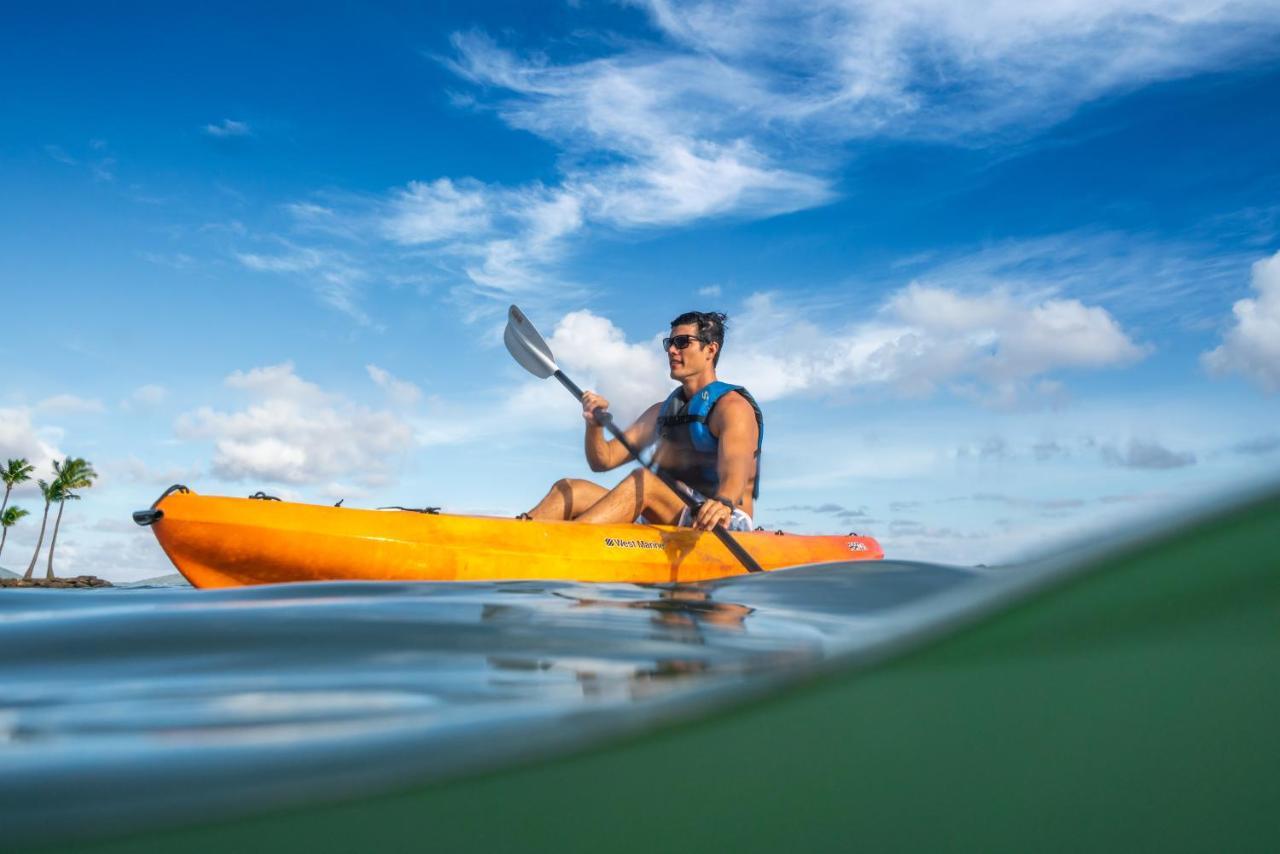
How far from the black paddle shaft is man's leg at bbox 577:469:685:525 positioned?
0.21ft

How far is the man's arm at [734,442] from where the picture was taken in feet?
19.1

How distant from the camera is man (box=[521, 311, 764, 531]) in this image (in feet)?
19.4

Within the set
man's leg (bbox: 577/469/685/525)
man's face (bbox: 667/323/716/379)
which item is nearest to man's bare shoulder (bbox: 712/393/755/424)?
man's face (bbox: 667/323/716/379)

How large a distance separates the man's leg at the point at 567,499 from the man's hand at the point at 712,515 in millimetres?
1018

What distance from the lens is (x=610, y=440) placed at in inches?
270

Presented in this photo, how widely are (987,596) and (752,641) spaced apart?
882 millimetres

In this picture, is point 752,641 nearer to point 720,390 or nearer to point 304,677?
point 304,677

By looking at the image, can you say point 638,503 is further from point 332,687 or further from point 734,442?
point 332,687

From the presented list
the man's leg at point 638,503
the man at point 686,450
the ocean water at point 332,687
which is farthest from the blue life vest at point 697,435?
the ocean water at point 332,687

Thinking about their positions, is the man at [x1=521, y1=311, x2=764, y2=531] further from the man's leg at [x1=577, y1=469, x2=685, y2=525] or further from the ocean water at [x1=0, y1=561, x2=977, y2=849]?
the ocean water at [x1=0, y1=561, x2=977, y2=849]

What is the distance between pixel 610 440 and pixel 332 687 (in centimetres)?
518

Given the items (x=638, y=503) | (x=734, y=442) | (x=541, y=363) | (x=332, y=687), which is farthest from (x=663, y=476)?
(x=332, y=687)

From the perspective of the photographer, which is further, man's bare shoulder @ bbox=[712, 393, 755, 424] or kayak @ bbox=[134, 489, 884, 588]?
man's bare shoulder @ bbox=[712, 393, 755, 424]

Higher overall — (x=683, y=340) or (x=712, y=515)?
(x=683, y=340)
